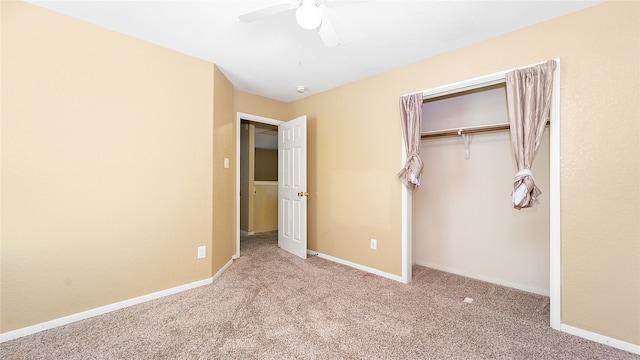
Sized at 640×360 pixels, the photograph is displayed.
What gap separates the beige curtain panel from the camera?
1.95 metres

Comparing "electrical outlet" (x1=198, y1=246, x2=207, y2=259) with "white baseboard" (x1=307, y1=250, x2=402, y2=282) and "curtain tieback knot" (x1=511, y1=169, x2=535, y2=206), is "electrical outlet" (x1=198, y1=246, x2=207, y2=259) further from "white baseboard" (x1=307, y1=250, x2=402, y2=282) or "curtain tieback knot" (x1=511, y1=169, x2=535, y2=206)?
Answer: "curtain tieback knot" (x1=511, y1=169, x2=535, y2=206)

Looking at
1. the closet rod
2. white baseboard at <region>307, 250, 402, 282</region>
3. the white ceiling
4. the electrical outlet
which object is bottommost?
white baseboard at <region>307, 250, 402, 282</region>

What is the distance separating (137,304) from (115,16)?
2.41m

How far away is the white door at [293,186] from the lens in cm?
358

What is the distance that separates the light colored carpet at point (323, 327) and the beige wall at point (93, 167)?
12.3 inches

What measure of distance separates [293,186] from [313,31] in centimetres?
219

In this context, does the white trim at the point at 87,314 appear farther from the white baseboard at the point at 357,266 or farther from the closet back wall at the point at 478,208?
the closet back wall at the point at 478,208

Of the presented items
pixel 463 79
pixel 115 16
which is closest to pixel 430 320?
pixel 463 79

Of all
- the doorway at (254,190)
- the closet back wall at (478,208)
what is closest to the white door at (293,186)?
the doorway at (254,190)

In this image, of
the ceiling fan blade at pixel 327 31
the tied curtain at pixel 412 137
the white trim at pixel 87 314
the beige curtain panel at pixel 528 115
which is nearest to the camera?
the ceiling fan blade at pixel 327 31

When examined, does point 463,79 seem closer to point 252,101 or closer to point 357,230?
point 357,230

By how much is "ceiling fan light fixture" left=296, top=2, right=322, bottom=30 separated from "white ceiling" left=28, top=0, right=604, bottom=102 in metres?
0.13

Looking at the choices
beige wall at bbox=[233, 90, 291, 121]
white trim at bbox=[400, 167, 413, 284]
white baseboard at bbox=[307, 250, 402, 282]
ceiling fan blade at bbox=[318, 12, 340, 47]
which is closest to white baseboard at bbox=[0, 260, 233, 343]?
white baseboard at bbox=[307, 250, 402, 282]

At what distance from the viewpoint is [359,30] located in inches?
83.3
